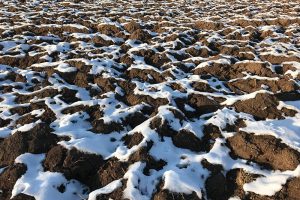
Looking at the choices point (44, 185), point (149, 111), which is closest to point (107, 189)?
point (44, 185)

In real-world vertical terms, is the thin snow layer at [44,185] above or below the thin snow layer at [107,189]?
below

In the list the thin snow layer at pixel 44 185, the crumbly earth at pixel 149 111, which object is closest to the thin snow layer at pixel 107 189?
the crumbly earth at pixel 149 111

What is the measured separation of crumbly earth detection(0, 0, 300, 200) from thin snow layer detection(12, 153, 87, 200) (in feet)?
0.06

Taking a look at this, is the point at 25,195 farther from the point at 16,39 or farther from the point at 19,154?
the point at 16,39

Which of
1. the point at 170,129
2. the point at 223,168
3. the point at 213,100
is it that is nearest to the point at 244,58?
the point at 213,100

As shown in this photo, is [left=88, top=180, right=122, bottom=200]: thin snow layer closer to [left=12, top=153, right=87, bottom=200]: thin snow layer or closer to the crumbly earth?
the crumbly earth

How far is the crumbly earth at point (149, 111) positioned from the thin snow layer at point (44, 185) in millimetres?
19

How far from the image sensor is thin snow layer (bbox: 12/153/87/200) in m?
5.10

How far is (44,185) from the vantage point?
17.1 ft

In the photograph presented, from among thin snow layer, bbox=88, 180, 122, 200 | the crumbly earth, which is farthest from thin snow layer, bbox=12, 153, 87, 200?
thin snow layer, bbox=88, 180, 122, 200

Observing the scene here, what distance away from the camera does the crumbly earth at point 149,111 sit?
5.29m

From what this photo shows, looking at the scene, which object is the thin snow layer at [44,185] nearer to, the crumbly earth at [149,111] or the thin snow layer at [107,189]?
the crumbly earth at [149,111]

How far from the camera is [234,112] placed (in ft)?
22.3

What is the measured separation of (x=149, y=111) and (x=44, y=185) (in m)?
2.62
